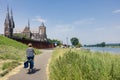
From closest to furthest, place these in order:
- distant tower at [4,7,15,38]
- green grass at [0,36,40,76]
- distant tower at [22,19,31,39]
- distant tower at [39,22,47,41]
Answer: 1. green grass at [0,36,40,76]
2. distant tower at [4,7,15,38]
3. distant tower at [22,19,31,39]
4. distant tower at [39,22,47,41]

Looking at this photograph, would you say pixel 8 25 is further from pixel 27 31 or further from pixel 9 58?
pixel 9 58

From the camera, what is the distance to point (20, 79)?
1488cm

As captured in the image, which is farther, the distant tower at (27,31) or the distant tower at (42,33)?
the distant tower at (42,33)

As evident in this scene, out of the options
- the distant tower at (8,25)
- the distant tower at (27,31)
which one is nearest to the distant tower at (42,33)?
the distant tower at (27,31)

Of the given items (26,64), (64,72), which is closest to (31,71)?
(26,64)

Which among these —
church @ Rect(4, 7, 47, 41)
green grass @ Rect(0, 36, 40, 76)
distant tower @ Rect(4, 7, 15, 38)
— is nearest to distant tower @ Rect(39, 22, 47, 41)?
church @ Rect(4, 7, 47, 41)

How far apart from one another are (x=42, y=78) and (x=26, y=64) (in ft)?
12.2

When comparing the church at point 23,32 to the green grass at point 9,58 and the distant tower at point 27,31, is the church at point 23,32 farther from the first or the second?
the green grass at point 9,58

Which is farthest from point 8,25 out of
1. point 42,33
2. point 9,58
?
point 9,58

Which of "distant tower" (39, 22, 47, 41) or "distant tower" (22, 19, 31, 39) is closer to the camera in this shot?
"distant tower" (22, 19, 31, 39)

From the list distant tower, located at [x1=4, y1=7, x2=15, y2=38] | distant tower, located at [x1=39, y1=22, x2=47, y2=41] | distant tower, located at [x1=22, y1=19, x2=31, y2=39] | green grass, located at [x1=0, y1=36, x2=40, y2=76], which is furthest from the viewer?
distant tower, located at [x1=39, y1=22, x2=47, y2=41]

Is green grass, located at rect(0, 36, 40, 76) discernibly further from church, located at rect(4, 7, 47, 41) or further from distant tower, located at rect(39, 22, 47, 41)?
distant tower, located at rect(39, 22, 47, 41)

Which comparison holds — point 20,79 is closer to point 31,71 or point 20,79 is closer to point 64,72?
point 31,71

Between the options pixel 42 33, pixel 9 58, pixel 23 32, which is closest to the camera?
pixel 9 58
